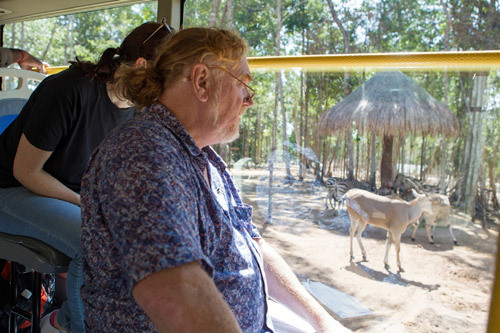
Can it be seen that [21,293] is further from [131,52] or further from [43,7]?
[43,7]

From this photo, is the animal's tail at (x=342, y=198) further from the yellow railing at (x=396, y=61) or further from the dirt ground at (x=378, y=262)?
the yellow railing at (x=396, y=61)

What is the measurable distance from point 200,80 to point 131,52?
707 mm

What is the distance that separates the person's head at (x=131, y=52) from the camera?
1.53 m

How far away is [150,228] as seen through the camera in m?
0.69

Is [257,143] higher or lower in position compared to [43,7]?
lower

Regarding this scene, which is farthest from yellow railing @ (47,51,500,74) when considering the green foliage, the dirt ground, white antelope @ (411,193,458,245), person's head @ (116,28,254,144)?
white antelope @ (411,193,458,245)

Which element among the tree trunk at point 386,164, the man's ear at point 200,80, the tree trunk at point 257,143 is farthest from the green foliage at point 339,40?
the man's ear at point 200,80

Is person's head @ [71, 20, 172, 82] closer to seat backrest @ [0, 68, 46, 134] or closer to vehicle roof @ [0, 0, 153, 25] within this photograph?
seat backrest @ [0, 68, 46, 134]

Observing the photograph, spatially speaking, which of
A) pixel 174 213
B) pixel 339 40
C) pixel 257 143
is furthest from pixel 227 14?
pixel 174 213

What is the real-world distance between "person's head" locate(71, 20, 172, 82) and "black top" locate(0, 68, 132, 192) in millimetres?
44

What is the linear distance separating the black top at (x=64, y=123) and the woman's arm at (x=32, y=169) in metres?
0.03

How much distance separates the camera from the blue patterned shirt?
700 mm

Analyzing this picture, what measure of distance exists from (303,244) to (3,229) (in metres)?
1.75

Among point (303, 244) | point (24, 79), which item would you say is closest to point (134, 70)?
point (24, 79)
